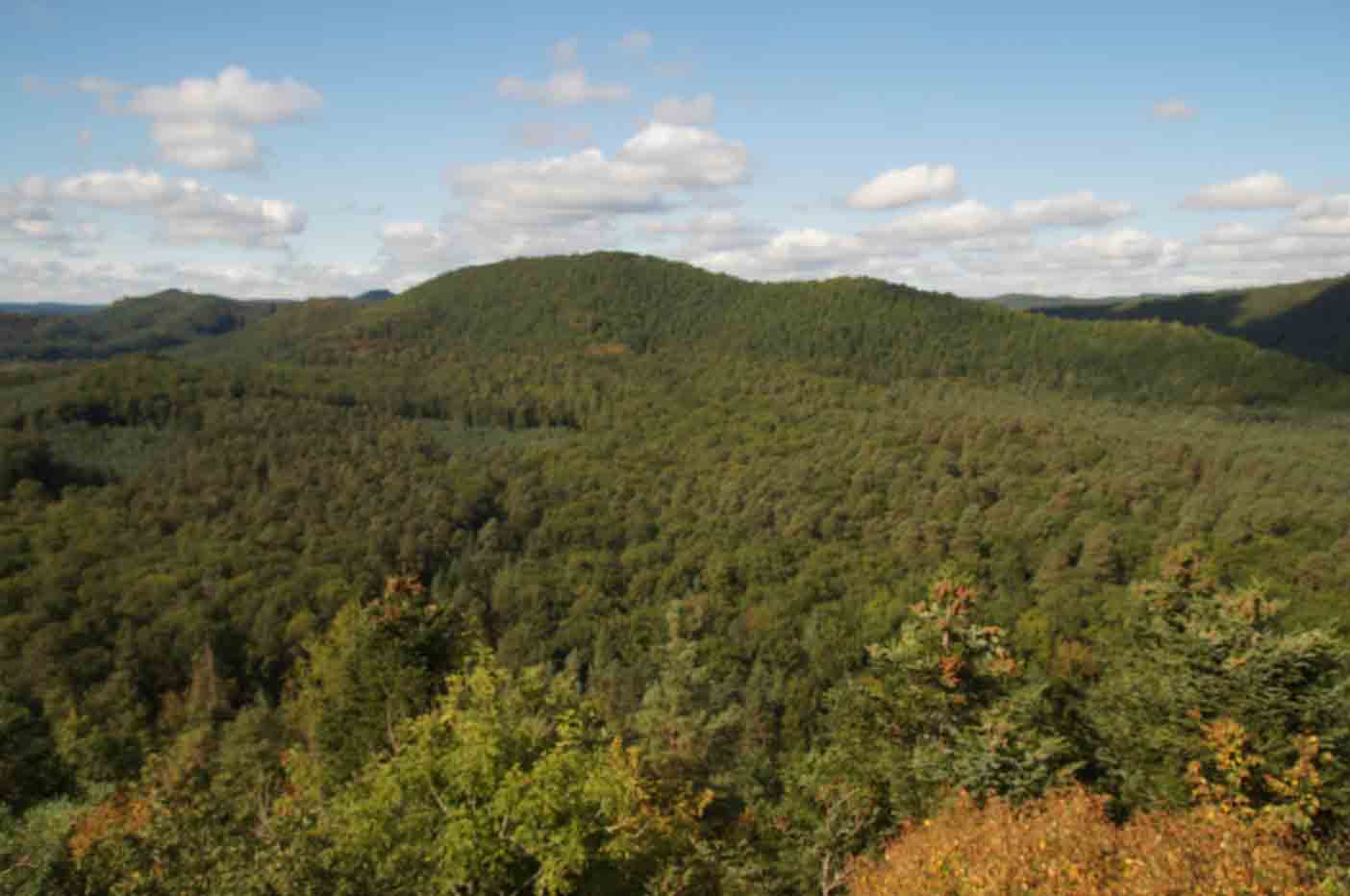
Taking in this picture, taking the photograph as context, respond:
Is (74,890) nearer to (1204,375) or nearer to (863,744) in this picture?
(863,744)

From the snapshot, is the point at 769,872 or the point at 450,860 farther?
the point at 769,872

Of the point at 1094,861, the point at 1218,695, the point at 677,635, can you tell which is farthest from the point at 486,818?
the point at 677,635

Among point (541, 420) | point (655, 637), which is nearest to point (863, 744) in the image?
point (655, 637)

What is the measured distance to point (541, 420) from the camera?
190500 mm

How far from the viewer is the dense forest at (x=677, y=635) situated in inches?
675

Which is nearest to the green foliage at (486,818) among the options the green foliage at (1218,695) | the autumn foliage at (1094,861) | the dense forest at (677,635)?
the dense forest at (677,635)

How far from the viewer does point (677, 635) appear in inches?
2509

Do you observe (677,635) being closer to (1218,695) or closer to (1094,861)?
(1218,695)

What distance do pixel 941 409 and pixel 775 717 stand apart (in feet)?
378

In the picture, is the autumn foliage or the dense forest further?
the dense forest

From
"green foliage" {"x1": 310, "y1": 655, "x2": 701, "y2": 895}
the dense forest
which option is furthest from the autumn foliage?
"green foliage" {"x1": 310, "y1": 655, "x2": 701, "y2": 895}

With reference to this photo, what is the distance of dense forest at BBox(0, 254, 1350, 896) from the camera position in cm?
1714

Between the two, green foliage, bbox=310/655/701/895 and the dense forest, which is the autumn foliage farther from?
green foliage, bbox=310/655/701/895

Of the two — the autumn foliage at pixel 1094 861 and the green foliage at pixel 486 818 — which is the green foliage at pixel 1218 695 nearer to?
the autumn foliage at pixel 1094 861
